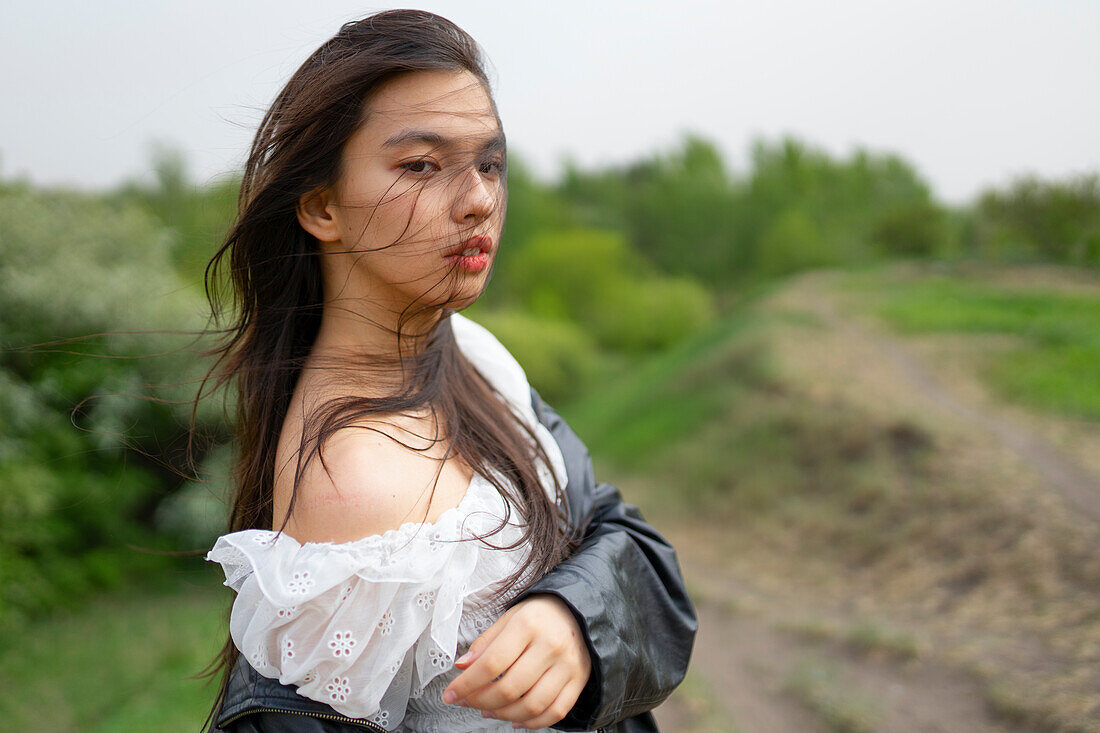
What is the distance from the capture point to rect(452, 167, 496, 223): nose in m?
1.25

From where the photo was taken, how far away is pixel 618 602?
124cm

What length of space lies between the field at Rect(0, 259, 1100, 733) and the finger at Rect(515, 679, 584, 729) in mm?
1739

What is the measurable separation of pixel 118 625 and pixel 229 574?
20.8 ft

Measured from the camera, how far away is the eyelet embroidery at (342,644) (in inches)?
42.1

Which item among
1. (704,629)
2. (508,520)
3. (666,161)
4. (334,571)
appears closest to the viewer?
(334,571)

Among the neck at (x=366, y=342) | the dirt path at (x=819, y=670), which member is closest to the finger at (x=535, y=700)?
the neck at (x=366, y=342)

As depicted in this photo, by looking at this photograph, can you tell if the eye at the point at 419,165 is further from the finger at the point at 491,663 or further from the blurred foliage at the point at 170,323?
the finger at the point at 491,663

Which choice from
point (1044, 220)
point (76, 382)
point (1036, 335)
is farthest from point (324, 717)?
point (1036, 335)

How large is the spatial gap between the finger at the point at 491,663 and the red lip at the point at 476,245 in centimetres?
58

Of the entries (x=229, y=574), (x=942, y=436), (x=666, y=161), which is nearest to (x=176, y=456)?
(x=229, y=574)

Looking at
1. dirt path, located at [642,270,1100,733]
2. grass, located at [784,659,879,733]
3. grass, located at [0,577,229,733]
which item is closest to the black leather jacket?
dirt path, located at [642,270,1100,733]

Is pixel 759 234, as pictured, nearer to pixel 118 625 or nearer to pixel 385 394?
pixel 118 625

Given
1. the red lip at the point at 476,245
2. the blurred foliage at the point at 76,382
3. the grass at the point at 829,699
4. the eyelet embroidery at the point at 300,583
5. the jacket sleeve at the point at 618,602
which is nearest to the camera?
the eyelet embroidery at the point at 300,583

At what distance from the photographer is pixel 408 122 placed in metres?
1.24
